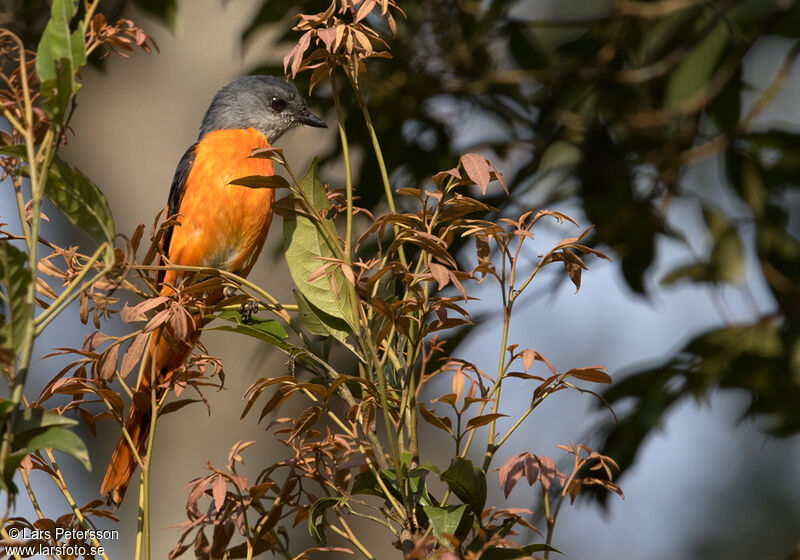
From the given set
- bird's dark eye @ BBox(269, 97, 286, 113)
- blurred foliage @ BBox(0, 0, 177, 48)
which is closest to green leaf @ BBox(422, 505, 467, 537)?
blurred foliage @ BBox(0, 0, 177, 48)

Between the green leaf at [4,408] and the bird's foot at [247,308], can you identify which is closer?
the green leaf at [4,408]

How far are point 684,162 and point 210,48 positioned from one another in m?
3.16

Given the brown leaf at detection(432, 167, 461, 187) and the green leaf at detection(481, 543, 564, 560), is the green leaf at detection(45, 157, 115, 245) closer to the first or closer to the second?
the brown leaf at detection(432, 167, 461, 187)

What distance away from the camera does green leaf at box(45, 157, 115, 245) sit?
108 centimetres

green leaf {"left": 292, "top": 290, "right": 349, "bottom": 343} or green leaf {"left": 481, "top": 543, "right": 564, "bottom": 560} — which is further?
green leaf {"left": 292, "top": 290, "right": 349, "bottom": 343}

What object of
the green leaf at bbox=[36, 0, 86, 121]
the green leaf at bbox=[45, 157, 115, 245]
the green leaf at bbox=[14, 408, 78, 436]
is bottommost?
the green leaf at bbox=[14, 408, 78, 436]

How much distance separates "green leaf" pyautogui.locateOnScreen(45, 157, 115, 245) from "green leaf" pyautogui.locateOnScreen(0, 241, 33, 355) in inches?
5.3

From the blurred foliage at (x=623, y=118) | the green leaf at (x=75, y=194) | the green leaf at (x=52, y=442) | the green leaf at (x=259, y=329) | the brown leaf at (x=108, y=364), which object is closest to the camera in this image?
A: the green leaf at (x=52, y=442)

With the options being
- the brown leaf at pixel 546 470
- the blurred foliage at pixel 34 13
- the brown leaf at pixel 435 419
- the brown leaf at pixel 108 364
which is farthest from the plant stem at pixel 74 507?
the blurred foliage at pixel 34 13

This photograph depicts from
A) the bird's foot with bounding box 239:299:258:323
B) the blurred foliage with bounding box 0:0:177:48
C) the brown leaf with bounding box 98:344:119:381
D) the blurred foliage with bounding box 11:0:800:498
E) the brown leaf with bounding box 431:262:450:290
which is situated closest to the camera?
the brown leaf with bounding box 431:262:450:290

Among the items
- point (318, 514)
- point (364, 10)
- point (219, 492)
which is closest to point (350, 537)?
point (318, 514)

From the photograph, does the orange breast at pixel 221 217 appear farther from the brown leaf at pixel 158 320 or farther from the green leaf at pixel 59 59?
the green leaf at pixel 59 59

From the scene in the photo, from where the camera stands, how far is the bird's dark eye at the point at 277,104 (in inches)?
144

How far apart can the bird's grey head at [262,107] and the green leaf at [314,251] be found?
7.42ft
